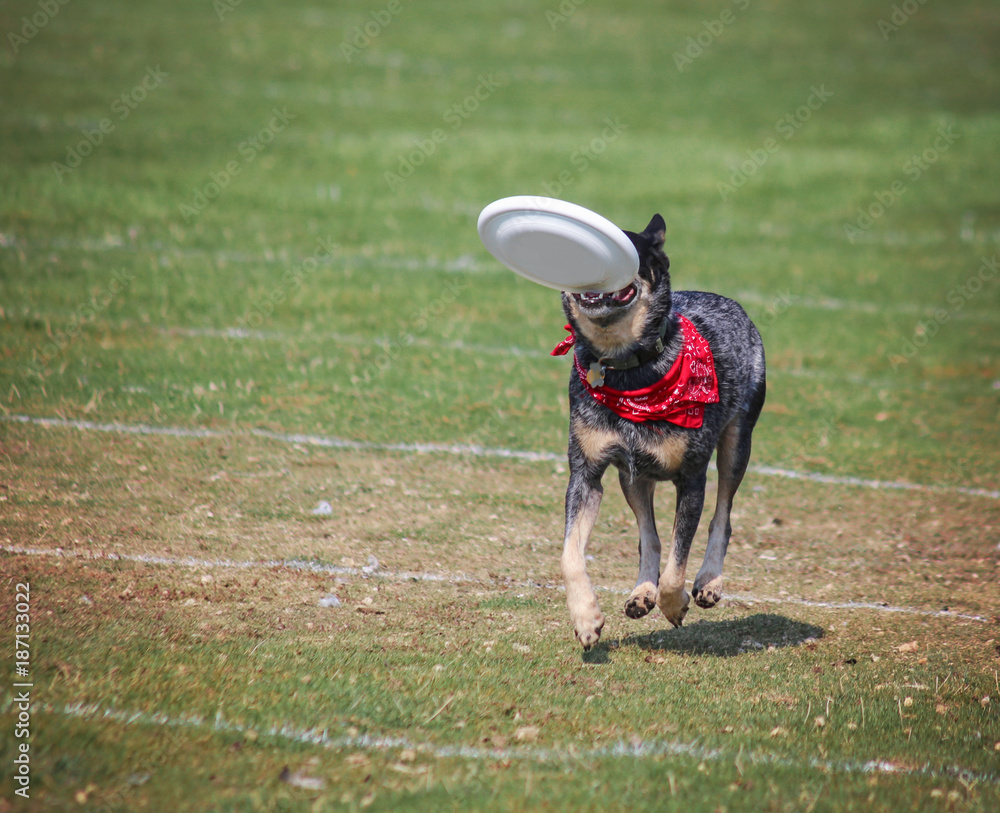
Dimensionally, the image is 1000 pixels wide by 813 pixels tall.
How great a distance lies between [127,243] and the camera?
1778 cm

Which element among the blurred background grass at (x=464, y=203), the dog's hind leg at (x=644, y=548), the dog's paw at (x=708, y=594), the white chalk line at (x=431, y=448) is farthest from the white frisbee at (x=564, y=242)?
the blurred background grass at (x=464, y=203)

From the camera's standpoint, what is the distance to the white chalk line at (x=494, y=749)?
5656 mm

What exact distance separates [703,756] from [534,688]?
116 centimetres

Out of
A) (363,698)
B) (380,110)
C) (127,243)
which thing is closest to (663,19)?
(380,110)

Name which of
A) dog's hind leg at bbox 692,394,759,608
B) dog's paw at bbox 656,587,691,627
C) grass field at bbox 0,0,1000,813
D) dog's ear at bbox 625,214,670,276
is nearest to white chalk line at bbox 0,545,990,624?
grass field at bbox 0,0,1000,813

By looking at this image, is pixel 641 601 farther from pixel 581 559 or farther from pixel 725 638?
pixel 725 638

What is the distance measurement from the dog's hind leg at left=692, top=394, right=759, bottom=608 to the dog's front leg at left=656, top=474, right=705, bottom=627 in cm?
51

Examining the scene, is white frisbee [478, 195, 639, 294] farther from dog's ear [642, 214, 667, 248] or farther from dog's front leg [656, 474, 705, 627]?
dog's front leg [656, 474, 705, 627]

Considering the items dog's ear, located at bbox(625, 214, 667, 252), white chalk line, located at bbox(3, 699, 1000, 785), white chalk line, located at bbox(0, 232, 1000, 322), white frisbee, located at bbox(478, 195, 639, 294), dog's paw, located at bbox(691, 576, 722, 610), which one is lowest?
white chalk line, located at bbox(3, 699, 1000, 785)

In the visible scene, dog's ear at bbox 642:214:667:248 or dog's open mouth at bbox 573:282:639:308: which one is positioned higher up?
dog's ear at bbox 642:214:667:248

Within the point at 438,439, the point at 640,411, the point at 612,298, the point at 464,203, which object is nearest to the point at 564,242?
the point at 612,298

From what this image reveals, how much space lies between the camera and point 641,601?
702cm

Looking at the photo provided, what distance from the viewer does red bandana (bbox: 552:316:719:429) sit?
6.77 m

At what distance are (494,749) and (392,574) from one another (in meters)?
2.81
